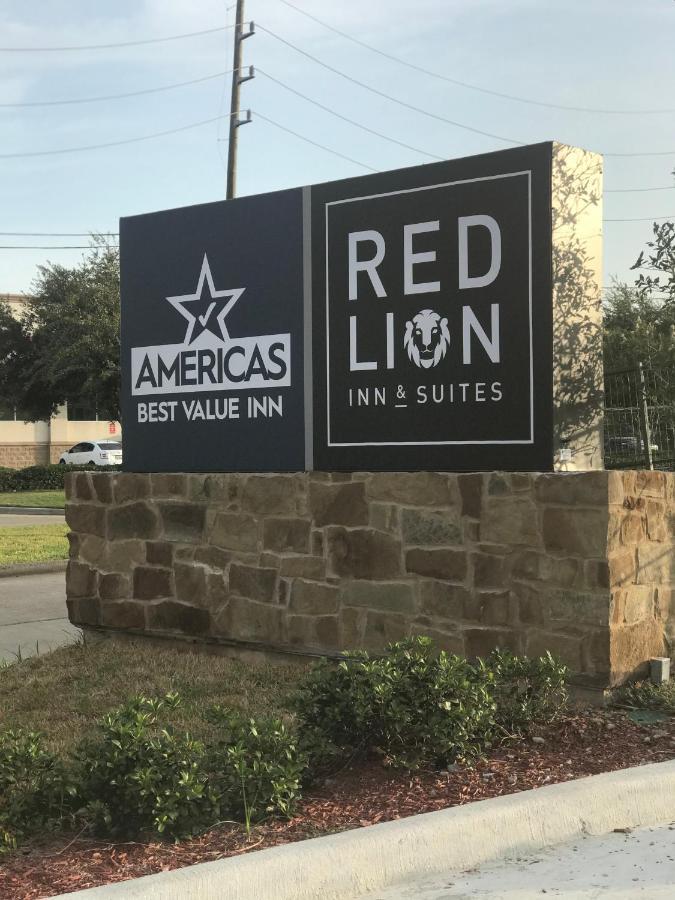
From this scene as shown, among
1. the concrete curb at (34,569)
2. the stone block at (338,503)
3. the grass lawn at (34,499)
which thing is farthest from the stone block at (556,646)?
the grass lawn at (34,499)

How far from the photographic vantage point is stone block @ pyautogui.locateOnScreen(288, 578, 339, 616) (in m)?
7.41

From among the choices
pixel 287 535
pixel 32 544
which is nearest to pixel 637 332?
pixel 287 535

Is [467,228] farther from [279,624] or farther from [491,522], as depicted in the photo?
[279,624]

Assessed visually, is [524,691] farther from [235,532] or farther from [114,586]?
[114,586]

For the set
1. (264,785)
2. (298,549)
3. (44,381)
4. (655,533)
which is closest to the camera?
(264,785)

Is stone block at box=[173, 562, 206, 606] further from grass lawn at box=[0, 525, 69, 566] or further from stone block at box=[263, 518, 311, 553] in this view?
grass lawn at box=[0, 525, 69, 566]

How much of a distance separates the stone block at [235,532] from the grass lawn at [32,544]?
276 inches

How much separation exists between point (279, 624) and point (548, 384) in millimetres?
2546

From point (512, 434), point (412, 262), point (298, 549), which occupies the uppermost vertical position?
point (412, 262)

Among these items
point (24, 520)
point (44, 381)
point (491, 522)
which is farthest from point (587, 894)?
point (44, 381)

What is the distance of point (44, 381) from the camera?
42750mm

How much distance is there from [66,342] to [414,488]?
33439 mm

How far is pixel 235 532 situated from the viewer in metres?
7.92

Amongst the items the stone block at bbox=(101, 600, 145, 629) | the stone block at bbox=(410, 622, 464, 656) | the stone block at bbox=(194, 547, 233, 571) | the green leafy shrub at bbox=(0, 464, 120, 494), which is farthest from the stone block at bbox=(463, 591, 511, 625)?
the green leafy shrub at bbox=(0, 464, 120, 494)
